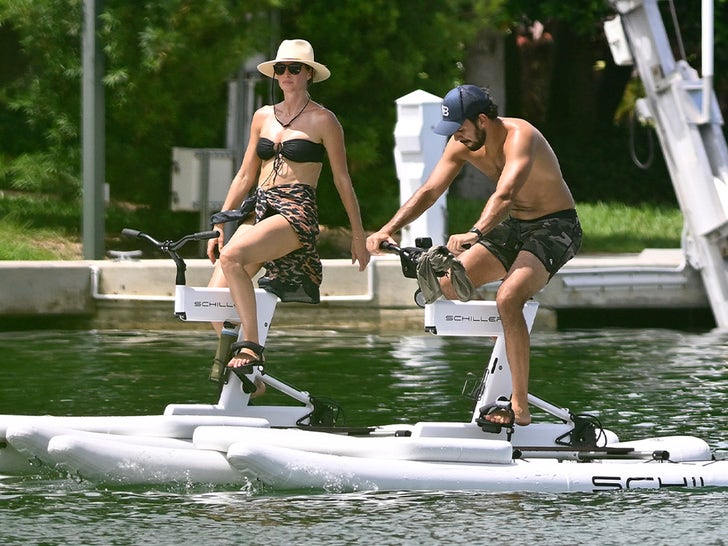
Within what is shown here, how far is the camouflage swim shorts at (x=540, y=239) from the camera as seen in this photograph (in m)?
8.66

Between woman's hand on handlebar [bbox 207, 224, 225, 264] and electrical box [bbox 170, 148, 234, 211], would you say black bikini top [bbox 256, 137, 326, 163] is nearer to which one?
woman's hand on handlebar [bbox 207, 224, 225, 264]

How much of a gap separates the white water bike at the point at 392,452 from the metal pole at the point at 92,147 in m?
7.66

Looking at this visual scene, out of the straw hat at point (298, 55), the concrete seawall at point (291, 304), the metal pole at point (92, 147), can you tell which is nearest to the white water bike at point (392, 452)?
the straw hat at point (298, 55)

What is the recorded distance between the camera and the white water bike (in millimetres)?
8172

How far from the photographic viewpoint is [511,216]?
888 centimetres

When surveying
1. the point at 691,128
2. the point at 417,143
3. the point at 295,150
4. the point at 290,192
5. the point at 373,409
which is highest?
the point at 691,128

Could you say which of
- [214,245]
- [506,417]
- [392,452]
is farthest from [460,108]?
[214,245]

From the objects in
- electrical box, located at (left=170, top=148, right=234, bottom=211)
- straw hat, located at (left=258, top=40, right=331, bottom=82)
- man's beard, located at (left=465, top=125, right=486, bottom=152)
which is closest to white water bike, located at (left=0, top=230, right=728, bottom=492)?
man's beard, located at (left=465, top=125, right=486, bottom=152)

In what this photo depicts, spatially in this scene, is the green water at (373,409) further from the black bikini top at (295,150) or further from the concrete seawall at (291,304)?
the black bikini top at (295,150)

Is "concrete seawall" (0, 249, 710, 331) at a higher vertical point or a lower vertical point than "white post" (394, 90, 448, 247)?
lower

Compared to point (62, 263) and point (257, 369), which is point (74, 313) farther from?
point (257, 369)

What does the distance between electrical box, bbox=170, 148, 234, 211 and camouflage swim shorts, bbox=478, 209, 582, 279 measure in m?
8.79

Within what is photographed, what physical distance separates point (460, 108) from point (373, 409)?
280cm

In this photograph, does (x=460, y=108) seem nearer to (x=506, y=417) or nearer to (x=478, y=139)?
(x=478, y=139)
